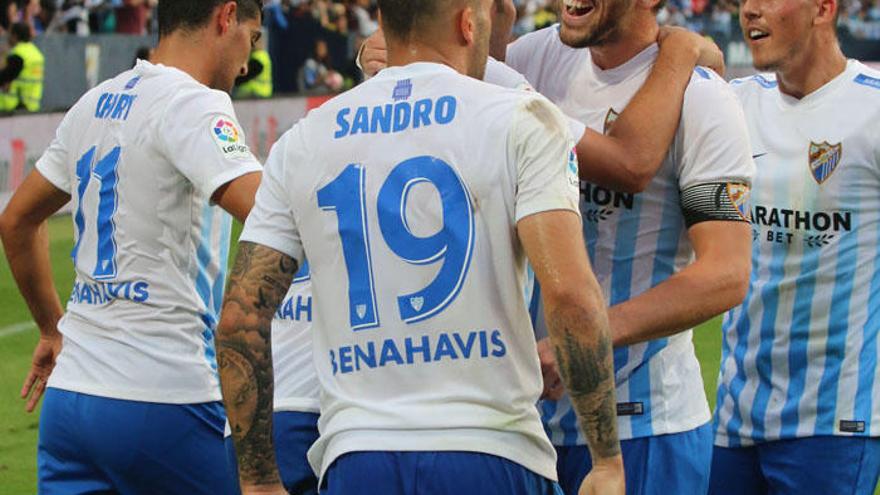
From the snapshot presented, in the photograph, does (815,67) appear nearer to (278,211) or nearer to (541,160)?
(541,160)

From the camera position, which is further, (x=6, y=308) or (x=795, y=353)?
(x=6, y=308)

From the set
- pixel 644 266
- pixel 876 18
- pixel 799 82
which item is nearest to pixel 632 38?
pixel 644 266

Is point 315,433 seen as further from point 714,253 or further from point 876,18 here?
point 876,18

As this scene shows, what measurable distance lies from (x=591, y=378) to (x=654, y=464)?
3.74ft

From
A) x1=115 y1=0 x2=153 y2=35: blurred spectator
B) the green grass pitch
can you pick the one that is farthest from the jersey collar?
x1=115 y1=0 x2=153 y2=35: blurred spectator

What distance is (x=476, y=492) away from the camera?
11.8 ft

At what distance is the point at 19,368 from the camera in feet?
37.4

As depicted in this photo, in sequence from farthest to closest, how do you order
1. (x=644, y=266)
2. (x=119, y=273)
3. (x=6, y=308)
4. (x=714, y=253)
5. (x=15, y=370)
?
(x=6, y=308) < (x=15, y=370) < (x=119, y=273) < (x=644, y=266) < (x=714, y=253)

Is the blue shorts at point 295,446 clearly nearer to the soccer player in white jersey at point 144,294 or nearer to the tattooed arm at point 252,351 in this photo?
the soccer player in white jersey at point 144,294

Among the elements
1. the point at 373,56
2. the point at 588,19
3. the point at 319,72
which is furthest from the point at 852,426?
the point at 319,72

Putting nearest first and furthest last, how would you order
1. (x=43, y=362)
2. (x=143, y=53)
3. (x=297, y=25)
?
(x=43, y=362) → (x=143, y=53) → (x=297, y=25)

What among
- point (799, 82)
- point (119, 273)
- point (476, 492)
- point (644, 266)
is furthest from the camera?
point (799, 82)

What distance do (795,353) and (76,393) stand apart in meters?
2.28

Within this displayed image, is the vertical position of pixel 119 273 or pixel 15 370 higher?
pixel 119 273
